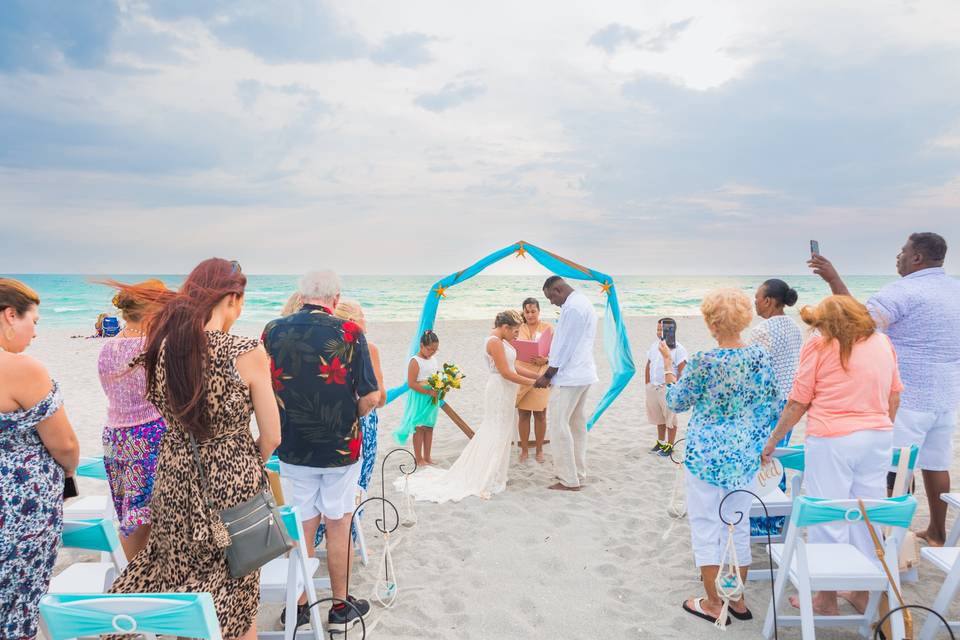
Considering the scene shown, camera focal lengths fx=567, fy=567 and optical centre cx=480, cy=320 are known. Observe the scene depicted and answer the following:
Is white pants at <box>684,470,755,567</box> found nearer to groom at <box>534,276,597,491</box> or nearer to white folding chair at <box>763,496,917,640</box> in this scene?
white folding chair at <box>763,496,917,640</box>

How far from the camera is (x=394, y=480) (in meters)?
5.96

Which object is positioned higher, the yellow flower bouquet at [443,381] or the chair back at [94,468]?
the yellow flower bouquet at [443,381]

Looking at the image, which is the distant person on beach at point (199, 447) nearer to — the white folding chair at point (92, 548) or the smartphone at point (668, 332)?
the white folding chair at point (92, 548)

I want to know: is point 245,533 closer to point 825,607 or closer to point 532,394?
point 825,607

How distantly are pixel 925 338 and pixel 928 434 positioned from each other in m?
0.70

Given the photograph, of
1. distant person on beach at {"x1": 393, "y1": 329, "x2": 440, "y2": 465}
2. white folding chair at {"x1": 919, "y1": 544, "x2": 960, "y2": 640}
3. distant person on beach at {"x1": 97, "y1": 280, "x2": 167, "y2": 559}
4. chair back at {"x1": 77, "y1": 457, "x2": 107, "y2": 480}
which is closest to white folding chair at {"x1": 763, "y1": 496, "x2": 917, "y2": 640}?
white folding chair at {"x1": 919, "y1": 544, "x2": 960, "y2": 640}

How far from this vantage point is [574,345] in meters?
5.44

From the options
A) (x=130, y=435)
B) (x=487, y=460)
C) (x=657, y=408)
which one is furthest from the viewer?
(x=657, y=408)

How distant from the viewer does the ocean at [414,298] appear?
34594 mm

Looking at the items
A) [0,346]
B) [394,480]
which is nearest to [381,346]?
[394,480]

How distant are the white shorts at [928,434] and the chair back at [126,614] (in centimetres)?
441

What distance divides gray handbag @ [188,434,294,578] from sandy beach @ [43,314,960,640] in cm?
129

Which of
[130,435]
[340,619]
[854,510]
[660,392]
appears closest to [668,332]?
[660,392]

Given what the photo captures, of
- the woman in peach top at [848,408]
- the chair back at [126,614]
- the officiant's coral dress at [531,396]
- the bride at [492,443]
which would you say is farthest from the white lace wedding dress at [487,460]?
the chair back at [126,614]
